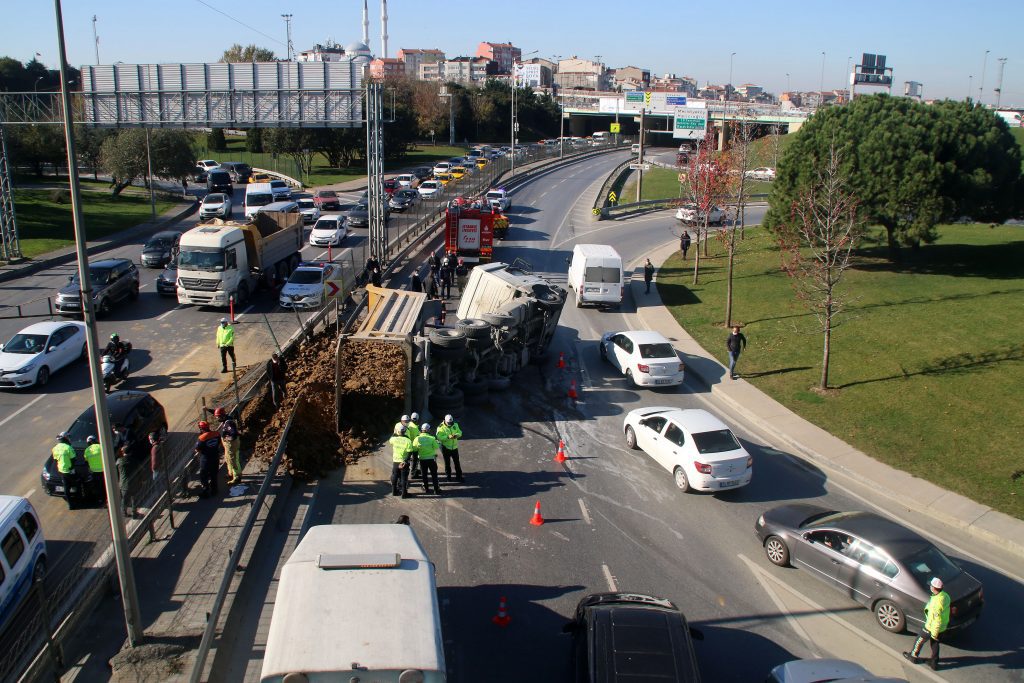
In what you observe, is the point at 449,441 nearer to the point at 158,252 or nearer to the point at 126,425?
the point at 126,425

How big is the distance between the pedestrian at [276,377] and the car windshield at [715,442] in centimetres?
941

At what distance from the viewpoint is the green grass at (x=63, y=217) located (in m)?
40.8

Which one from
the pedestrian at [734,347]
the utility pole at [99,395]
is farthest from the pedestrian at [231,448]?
the pedestrian at [734,347]

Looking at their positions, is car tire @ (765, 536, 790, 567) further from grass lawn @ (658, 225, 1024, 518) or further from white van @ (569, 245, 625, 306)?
white van @ (569, 245, 625, 306)

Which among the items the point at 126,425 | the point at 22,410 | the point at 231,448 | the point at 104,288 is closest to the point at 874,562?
the point at 231,448

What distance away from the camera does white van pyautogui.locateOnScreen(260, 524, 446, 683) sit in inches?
298

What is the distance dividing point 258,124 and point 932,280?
30490 millimetres

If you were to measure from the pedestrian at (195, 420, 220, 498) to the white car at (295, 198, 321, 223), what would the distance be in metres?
34.7

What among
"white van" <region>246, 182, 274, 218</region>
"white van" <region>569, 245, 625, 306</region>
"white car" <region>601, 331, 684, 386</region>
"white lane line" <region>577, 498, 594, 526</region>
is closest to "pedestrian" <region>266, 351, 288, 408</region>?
"white lane line" <region>577, 498, 594, 526</region>

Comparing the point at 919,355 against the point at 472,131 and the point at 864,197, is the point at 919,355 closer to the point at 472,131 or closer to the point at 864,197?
the point at 864,197

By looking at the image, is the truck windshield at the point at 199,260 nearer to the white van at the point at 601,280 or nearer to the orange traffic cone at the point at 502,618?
the white van at the point at 601,280

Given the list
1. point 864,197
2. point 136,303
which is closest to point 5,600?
point 136,303

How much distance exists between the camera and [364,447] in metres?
17.0

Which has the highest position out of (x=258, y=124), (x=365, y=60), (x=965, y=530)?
(x=365, y=60)
